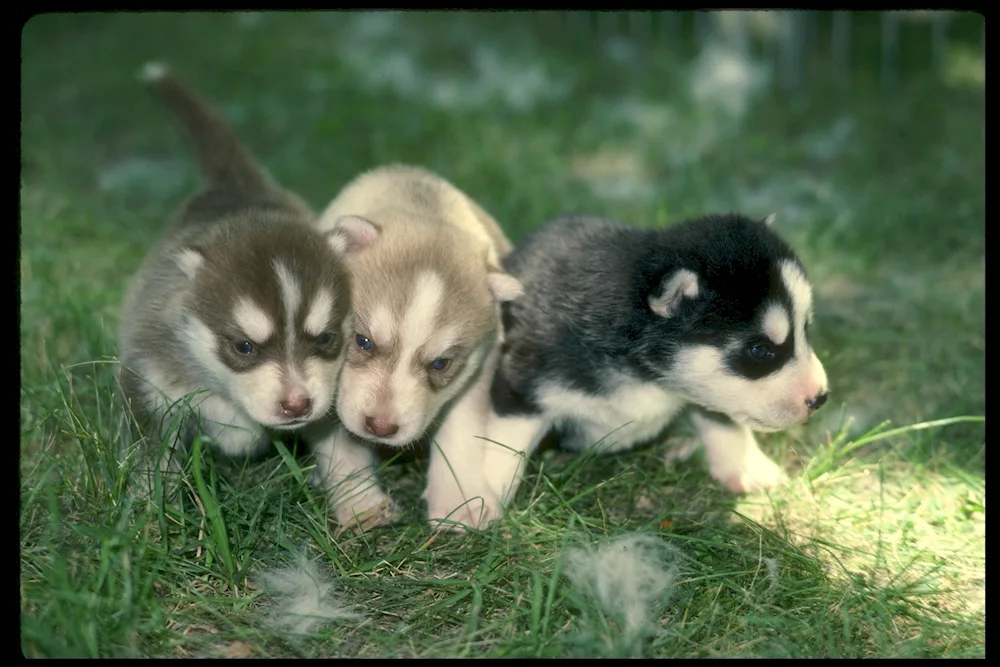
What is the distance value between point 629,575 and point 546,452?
1438 mm

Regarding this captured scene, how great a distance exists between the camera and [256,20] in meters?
12.7

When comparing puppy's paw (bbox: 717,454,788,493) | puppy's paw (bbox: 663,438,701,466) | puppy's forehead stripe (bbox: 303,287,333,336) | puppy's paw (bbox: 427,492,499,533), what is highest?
puppy's forehead stripe (bbox: 303,287,333,336)

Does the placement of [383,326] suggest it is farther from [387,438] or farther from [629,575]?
[629,575]

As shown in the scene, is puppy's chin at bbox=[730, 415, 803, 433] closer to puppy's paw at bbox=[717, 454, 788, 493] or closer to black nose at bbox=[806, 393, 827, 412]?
black nose at bbox=[806, 393, 827, 412]

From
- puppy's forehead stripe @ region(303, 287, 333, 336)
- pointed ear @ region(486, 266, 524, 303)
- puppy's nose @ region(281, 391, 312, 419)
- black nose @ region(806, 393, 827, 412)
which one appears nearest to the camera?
puppy's nose @ region(281, 391, 312, 419)

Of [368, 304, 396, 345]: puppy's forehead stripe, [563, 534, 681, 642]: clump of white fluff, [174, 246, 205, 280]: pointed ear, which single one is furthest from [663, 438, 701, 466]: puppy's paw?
[174, 246, 205, 280]: pointed ear

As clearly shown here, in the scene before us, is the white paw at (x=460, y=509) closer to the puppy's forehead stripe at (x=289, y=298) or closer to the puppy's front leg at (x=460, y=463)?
the puppy's front leg at (x=460, y=463)

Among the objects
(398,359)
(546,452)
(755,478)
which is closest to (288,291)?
(398,359)

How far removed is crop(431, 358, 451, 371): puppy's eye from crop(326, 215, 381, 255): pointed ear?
63 centimetres

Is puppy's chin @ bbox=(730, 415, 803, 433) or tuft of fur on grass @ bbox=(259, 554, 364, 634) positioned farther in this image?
puppy's chin @ bbox=(730, 415, 803, 433)

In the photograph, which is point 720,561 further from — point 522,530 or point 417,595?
point 417,595

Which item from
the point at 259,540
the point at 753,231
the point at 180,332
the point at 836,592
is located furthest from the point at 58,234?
the point at 836,592

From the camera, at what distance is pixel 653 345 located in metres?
4.44

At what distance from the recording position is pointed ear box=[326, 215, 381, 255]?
445cm
